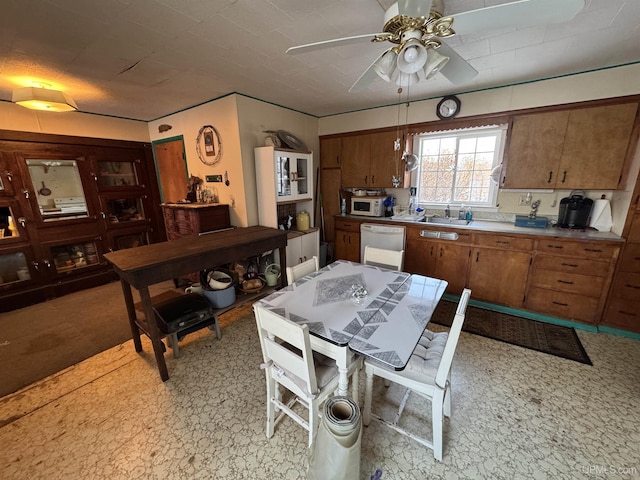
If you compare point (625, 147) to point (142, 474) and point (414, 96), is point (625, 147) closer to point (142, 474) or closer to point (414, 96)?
point (414, 96)

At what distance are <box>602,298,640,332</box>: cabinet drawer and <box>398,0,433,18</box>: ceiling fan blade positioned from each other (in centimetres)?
314

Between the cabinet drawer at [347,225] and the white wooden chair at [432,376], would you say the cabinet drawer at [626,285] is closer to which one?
the white wooden chair at [432,376]

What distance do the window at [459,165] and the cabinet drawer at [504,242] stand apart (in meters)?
0.72

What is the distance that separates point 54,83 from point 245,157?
6.30 feet

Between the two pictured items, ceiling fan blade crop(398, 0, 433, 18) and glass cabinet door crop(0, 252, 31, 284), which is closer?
ceiling fan blade crop(398, 0, 433, 18)

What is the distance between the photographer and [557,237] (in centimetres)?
248

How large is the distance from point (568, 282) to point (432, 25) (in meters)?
2.81

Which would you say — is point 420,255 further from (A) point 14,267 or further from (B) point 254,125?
(A) point 14,267

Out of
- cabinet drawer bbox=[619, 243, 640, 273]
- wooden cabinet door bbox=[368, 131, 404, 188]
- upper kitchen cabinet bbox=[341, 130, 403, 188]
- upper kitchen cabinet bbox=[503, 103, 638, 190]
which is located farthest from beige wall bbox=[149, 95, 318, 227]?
cabinet drawer bbox=[619, 243, 640, 273]

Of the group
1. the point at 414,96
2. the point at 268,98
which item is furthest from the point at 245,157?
the point at 414,96

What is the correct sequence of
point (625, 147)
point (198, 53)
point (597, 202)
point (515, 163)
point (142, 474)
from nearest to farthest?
point (142, 474), point (198, 53), point (625, 147), point (597, 202), point (515, 163)

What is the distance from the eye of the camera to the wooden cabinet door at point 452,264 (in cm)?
301

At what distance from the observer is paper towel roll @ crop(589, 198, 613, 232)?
2555 mm

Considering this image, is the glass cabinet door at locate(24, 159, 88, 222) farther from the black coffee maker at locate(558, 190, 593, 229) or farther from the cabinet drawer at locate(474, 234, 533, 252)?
the black coffee maker at locate(558, 190, 593, 229)
